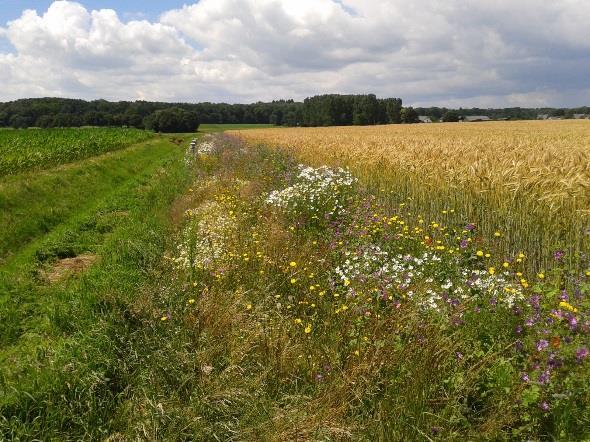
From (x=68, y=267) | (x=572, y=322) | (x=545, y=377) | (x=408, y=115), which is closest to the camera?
(x=545, y=377)

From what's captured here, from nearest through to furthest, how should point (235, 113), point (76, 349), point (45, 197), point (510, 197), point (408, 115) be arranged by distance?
point (76, 349) → point (510, 197) → point (45, 197) → point (408, 115) → point (235, 113)

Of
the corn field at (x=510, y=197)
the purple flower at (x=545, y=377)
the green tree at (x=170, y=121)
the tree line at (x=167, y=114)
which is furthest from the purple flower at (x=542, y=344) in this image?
the green tree at (x=170, y=121)

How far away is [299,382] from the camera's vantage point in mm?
4117

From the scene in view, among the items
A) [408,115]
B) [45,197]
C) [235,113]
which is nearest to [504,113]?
[408,115]

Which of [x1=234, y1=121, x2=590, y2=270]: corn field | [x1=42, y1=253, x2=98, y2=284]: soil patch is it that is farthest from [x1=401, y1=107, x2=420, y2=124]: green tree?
[x1=42, y1=253, x2=98, y2=284]: soil patch

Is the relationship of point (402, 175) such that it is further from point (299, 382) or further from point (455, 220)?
point (299, 382)

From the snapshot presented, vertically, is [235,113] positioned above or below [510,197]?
above

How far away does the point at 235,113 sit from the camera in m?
131

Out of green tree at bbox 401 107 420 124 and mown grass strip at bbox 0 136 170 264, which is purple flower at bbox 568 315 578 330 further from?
green tree at bbox 401 107 420 124

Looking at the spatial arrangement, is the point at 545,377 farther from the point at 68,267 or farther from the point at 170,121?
the point at 170,121

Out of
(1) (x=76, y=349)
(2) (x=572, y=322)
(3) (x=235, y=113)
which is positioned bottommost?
(1) (x=76, y=349)

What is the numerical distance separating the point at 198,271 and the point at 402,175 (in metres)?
5.80

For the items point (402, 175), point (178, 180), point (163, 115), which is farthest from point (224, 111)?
point (402, 175)

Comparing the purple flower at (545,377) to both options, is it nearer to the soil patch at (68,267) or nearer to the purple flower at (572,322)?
the purple flower at (572,322)
